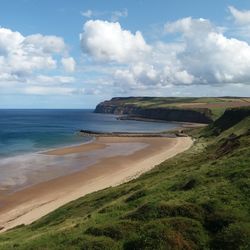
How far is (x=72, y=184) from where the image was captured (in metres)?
58.1

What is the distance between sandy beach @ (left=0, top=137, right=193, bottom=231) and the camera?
1732 inches

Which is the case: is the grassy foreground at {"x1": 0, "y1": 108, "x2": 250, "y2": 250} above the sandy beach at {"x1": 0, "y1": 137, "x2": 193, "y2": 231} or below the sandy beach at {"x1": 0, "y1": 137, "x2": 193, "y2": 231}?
above

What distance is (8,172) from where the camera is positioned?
6638 cm

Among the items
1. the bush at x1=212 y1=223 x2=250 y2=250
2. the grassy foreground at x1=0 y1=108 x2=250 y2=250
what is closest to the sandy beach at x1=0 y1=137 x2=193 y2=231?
the grassy foreground at x1=0 y1=108 x2=250 y2=250

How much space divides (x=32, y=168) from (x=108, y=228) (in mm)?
51455

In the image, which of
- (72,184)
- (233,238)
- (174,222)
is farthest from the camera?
(72,184)

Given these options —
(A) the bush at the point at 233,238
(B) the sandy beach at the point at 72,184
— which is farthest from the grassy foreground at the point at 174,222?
(B) the sandy beach at the point at 72,184

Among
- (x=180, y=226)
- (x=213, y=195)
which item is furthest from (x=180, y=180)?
(x=180, y=226)

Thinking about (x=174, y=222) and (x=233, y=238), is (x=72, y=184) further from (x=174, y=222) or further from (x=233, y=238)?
(x=233, y=238)

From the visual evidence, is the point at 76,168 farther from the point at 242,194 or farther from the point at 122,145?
the point at 242,194

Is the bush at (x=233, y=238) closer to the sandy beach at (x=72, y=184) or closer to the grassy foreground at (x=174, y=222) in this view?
the grassy foreground at (x=174, y=222)


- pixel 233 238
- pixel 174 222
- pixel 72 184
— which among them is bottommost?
pixel 72 184

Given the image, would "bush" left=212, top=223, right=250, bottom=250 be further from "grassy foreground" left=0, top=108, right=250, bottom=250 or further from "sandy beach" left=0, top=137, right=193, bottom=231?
"sandy beach" left=0, top=137, right=193, bottom=231

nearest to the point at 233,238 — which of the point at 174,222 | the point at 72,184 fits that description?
the point at 174,222
